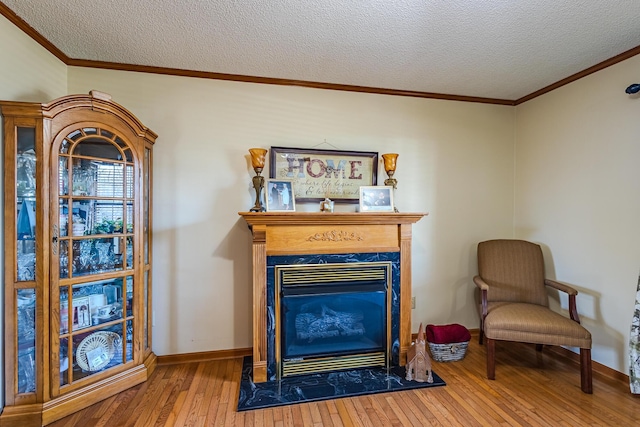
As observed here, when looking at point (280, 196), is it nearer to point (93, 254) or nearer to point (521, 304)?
point (93, 254)

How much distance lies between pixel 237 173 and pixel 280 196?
17.8 inches

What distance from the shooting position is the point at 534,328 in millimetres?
2119

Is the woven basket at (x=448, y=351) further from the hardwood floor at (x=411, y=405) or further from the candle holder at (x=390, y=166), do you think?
the candle holder at (x=390, y=166)

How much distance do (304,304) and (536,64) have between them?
256cm

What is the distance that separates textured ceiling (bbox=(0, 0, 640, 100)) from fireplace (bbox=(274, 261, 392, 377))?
1.56 meters

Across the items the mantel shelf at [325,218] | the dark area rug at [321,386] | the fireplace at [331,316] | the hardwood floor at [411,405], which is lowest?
the hardwood floor at [411,405]

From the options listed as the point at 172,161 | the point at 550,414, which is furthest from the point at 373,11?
the point at 550,414

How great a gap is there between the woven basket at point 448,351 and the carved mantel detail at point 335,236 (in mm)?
1122

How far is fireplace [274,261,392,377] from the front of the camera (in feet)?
7.39

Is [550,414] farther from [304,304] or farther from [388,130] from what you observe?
[388,130]

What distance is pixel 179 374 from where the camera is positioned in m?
2.31

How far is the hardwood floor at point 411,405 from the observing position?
1778 mm

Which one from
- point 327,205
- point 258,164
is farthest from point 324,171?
point 258,164

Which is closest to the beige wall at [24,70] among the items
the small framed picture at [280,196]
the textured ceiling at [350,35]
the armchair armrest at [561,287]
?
the textured ceiling at [350,35]
